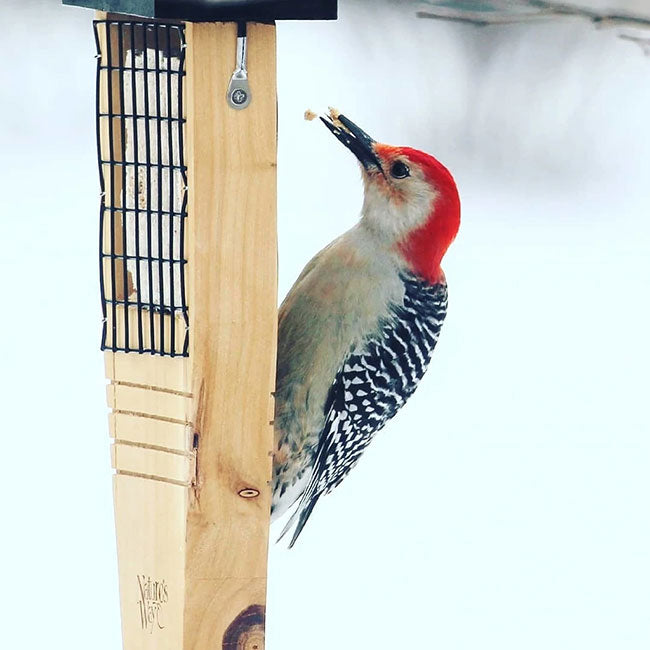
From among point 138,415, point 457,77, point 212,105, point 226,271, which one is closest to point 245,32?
A: point 212,105

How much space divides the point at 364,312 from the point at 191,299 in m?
0.50

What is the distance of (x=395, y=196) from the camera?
2.79 m

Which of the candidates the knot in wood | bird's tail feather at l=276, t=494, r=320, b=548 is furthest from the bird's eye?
the knot in wood

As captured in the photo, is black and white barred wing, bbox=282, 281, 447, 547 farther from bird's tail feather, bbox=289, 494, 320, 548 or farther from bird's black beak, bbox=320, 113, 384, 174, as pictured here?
bird's black beak, bbox=320, 113, 384, 174

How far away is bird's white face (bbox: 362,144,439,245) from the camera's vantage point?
9.01 ft

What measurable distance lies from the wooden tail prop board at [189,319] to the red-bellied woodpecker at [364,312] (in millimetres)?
271

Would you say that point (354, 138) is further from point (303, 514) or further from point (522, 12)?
point (303, 514)

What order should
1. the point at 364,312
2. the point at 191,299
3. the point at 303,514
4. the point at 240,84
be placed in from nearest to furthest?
the point at 240,84 < the point at 191,299 < the point at 364,312 < the point at 303,514

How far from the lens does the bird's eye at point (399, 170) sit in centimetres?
275

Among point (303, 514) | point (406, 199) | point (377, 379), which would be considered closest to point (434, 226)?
point (406, 199)

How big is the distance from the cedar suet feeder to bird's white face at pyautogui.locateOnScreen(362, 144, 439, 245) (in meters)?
0.45

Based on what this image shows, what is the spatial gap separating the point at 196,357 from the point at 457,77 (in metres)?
2.75

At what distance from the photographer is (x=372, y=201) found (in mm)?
2846

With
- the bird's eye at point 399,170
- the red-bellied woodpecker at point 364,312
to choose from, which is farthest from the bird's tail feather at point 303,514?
the bird's eye at point 399,170
